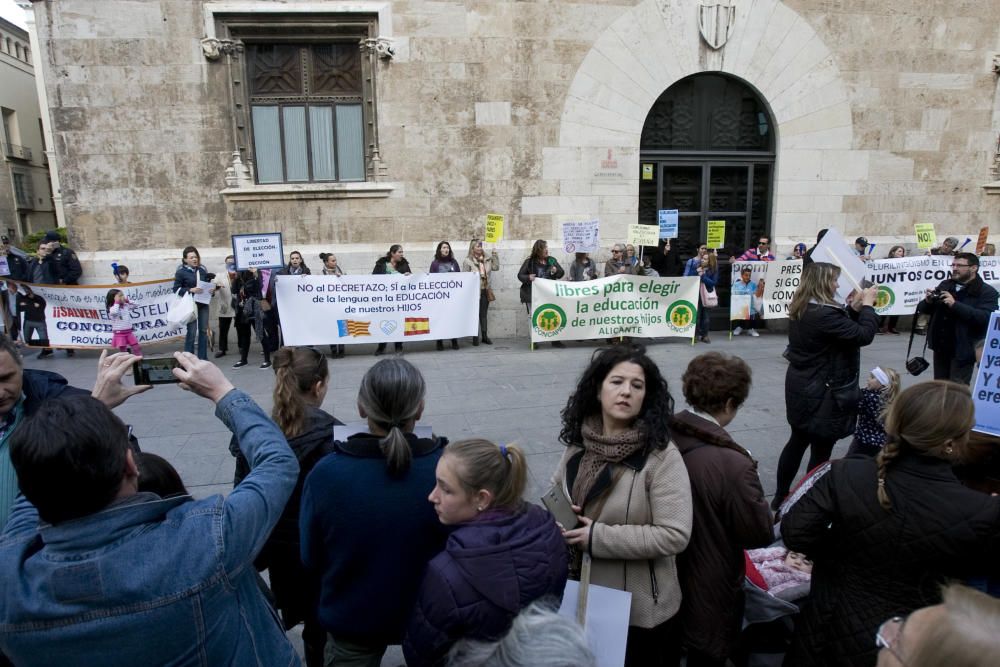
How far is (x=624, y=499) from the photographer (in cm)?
216

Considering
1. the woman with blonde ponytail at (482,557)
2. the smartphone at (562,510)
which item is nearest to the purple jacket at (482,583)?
the woman with blonde ponytail at (482,557)

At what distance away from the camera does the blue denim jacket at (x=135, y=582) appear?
4.02ft

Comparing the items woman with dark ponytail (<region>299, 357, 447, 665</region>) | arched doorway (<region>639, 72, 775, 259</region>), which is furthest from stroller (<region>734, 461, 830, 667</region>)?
arched doorway (<region>639, 72, 775, 259</region>)

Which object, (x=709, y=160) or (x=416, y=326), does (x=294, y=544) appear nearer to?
(x=416, y=326)

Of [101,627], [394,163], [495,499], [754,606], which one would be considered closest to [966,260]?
[754,606]

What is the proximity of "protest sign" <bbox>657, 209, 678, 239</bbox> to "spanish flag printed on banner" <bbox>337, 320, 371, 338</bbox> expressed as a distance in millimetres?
5280

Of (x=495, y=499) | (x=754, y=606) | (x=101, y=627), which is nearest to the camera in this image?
(x=101, y=627)

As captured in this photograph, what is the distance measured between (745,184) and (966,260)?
275 inches

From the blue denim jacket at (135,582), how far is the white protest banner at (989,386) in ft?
11.1

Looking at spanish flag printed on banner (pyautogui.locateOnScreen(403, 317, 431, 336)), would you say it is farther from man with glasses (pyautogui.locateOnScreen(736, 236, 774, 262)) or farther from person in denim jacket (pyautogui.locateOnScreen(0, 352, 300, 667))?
person in denim jacket (pyautogui.locateOnScreen(0, 352, 300, 667))

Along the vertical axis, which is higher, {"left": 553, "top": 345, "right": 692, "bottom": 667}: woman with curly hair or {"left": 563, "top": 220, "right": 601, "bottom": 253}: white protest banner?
{"left": 563, "top": 220, "right": 601, "bottom": 253}: white protest banner

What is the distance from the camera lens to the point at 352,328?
29.9ft

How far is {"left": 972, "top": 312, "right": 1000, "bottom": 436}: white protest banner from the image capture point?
3.11m

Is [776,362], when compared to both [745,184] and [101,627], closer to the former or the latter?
[745,184]
